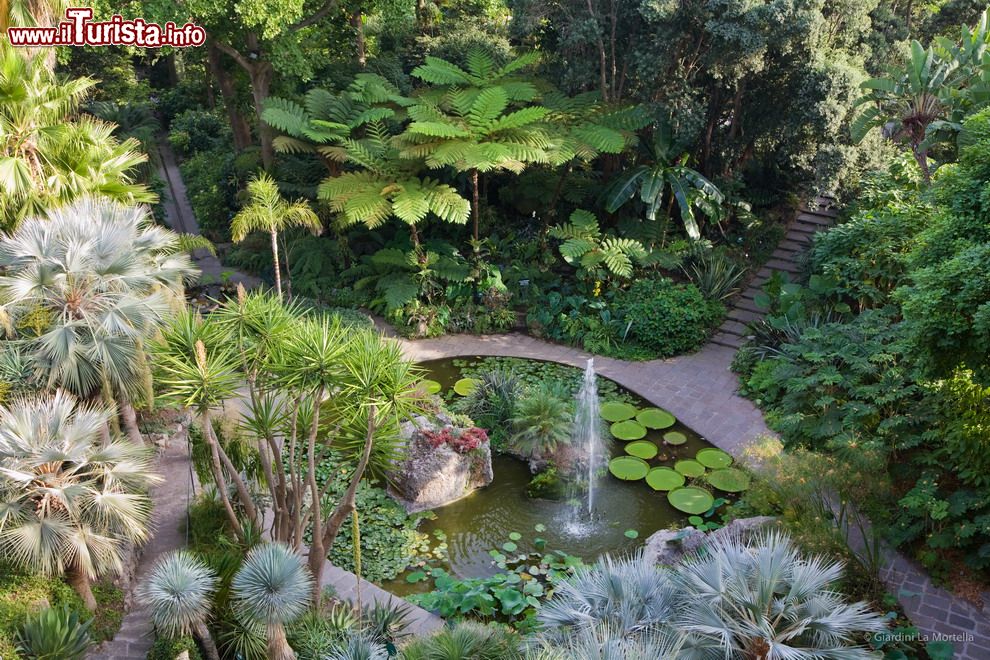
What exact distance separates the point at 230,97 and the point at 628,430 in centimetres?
1137

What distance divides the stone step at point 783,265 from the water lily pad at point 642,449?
517 cm

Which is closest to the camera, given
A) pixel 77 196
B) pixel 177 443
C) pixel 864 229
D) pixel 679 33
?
pixel 77 196

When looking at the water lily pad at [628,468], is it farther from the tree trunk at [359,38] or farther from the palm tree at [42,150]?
the tree trunk at [359,38]

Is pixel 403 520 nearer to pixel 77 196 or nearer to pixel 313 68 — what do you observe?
pixel 77 196

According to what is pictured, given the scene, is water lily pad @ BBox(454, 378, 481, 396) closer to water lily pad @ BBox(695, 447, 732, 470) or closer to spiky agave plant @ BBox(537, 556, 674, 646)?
water lily pad @ BBox(695, 447, 732, 470)

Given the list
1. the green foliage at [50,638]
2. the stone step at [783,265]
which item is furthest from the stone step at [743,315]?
the green foliage at [50,638]

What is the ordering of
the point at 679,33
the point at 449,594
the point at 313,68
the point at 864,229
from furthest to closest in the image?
the point at 313,68 < the point at 679,33 < the point at 864,229 < the point at 449,594

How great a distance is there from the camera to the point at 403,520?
8.67 m

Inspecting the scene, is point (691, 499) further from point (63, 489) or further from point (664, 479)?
point (63, 489)

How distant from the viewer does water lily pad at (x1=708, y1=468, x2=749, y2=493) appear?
904 centimetres

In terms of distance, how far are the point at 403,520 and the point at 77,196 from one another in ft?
16.0

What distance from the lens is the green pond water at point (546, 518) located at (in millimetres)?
8188

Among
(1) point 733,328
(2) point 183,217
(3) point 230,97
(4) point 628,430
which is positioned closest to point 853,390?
(4) point 628,430

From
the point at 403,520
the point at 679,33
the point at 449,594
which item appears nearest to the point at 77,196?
the point at 403,520
